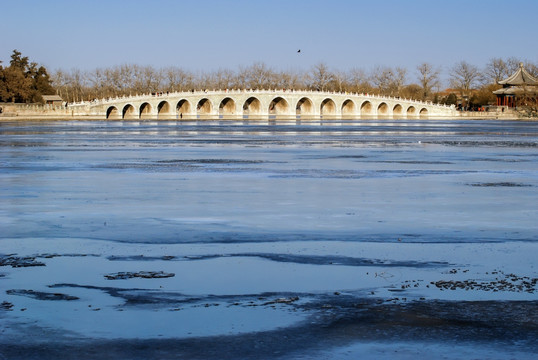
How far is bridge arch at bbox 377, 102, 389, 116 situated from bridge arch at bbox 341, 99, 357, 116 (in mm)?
3934

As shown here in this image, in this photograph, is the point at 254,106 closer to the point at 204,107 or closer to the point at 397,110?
the point at 204,107

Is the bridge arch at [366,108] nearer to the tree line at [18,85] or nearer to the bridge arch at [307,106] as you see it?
the bridge arch at [307,106]

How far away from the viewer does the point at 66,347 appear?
5.44m

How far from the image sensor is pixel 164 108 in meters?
97.2

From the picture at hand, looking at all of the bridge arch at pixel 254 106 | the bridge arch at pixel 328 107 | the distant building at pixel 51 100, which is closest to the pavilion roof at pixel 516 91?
the bridge arch at pixel 328 107

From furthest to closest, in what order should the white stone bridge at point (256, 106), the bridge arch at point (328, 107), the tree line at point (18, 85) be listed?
the bridge arch at point (328, 107), the white stone bridge at point (256, 106), the tree line at point (18, 85)

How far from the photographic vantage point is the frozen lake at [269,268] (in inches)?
222

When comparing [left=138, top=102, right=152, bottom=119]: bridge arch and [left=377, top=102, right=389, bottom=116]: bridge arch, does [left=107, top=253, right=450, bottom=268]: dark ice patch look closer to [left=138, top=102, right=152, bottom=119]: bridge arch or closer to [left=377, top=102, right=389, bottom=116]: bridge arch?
[left=138, top=102, right=152, bottom=119]: bridge arch

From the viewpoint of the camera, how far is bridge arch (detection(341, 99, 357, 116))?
107500mm

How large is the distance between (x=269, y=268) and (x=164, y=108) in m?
90.6

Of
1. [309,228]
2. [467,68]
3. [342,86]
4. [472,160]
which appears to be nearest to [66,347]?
[309,228]

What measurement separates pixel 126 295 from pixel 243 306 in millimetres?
1010

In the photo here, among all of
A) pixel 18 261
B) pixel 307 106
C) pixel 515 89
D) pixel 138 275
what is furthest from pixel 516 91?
pixel 138 275

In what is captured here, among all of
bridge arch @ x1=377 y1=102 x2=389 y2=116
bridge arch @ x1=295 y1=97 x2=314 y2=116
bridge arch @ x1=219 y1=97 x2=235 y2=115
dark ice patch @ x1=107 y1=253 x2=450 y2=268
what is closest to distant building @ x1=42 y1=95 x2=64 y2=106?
bridge arch @ x1=219 y1=97 x2=235 y2=115
